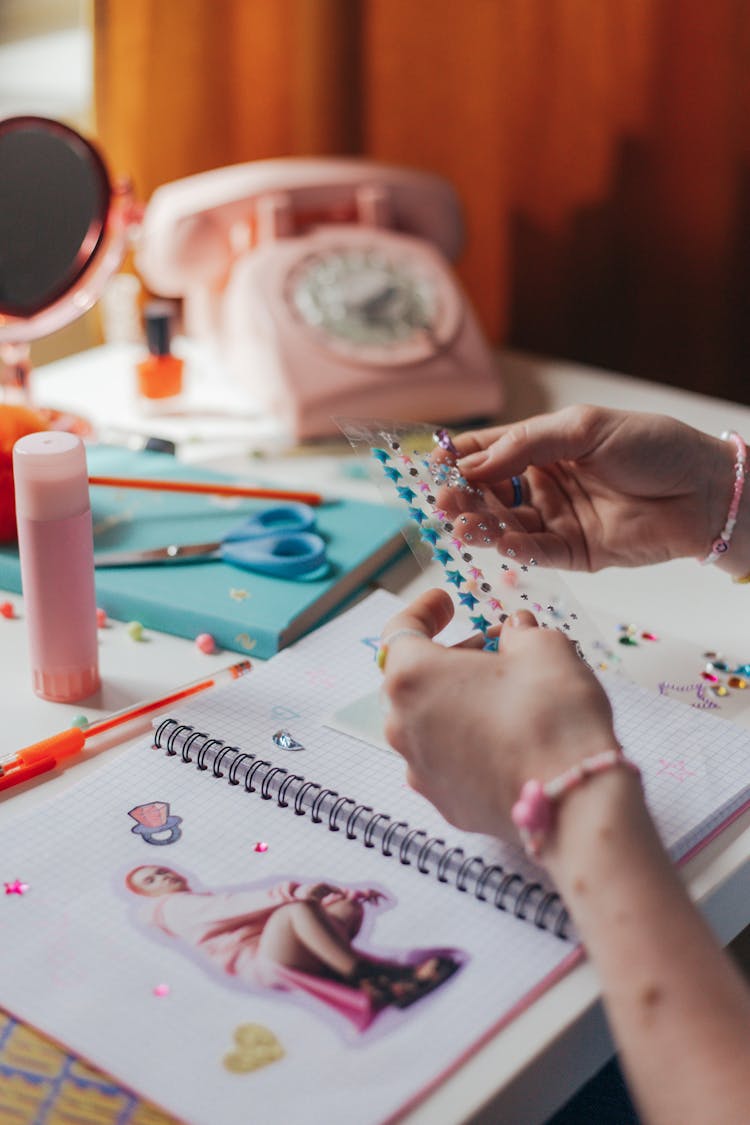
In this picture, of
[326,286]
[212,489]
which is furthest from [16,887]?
[326,286]

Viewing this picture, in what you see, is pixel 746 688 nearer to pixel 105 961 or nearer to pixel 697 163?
pixel 105 961

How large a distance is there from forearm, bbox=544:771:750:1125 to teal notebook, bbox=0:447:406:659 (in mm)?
367

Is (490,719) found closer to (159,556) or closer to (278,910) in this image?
(278,910)

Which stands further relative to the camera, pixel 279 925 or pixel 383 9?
pixel 383 9

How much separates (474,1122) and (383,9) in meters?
1.43

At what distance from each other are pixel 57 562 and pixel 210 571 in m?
0.19

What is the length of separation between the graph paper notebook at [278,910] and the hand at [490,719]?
0.17ft

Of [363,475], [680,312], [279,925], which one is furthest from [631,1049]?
[680,312]

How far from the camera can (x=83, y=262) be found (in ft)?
4.09

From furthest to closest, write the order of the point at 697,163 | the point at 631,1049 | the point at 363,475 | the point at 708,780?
1. the point at 697,163
2. the point at 363,475
3. the point at 708,780
4. the point at 631,1049

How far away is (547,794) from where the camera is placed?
62cm

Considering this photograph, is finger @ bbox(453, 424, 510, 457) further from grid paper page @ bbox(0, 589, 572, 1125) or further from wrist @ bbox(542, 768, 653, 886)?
wrist @ bbox(542, 768, 653, 886)

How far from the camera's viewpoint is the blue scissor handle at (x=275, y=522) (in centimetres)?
105

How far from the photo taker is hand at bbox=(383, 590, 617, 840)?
2.11 ft
